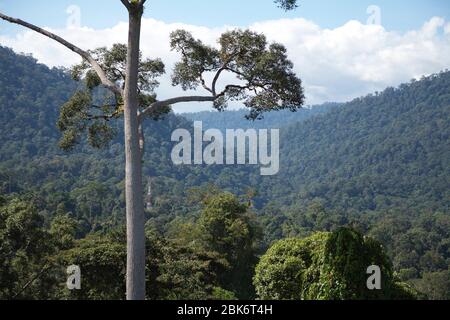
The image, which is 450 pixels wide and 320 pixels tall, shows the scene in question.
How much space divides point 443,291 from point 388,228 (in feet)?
55.5

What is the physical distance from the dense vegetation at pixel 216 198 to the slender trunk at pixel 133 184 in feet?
7.70

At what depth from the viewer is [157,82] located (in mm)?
7891

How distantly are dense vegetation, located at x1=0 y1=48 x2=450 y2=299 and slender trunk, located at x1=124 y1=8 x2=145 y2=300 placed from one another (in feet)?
7.70

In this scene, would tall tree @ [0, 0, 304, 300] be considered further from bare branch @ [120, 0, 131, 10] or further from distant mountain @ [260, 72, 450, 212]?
distant mountain @ [260, 72, 450, 212]

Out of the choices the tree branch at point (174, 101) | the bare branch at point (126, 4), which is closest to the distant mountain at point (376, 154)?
the tree branch at point (174, 101)

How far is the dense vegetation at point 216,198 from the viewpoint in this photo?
39.7ft

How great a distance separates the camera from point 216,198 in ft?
65.9

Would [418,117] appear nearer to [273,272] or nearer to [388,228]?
[388,228]

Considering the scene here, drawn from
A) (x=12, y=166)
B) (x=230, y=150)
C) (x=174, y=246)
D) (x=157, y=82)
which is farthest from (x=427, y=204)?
(x=157, y=82)

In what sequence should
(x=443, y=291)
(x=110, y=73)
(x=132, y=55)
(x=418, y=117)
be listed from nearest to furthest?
(x=132, y=55), (x=110, y=73), (x=443, y=291), (x=418, y=117)

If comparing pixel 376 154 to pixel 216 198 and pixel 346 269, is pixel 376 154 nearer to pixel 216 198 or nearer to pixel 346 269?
pixel 216 198

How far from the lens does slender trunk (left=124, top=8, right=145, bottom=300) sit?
530 centimetres

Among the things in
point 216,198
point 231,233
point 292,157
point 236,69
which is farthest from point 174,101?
point 292,157

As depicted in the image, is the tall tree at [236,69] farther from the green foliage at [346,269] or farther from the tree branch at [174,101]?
the green foliage at [346,269]
